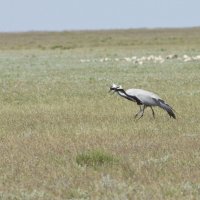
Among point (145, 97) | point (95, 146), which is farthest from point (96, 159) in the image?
point (145, 97)

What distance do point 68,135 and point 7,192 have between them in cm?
489

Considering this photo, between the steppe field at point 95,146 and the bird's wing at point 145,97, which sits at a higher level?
the bird's wing at point 145,97

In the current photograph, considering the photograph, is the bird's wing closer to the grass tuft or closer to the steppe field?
the steppe field

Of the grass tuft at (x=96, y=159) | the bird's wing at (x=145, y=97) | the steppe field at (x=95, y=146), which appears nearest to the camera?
the steppe field at (x=95, y=146)

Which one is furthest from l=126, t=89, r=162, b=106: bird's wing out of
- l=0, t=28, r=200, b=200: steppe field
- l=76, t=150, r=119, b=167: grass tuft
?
l=76, t=150, r=119, b=167: grass tuft

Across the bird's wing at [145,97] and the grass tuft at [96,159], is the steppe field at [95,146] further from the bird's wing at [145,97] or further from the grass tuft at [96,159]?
the bird's wing at [145,97]

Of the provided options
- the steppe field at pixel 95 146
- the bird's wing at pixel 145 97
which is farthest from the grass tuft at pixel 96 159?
the bird's wing at pixel 145 97

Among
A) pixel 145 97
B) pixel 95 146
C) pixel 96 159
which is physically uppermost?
pixel 145 97

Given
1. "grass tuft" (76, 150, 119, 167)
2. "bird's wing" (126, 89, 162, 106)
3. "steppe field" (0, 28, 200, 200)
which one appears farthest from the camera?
"bird's wing" (126, 89, 162, 106)

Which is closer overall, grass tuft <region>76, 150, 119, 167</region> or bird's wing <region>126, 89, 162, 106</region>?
grass tuft <region>76, 150, 119, 167</region>

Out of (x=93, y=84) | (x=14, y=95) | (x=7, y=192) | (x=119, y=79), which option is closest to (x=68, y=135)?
(x=7, y=192)

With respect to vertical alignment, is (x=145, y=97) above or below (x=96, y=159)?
above

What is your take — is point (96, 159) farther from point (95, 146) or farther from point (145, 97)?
point (145, 97)

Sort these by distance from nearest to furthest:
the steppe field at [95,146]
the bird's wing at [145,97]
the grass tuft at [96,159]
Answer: the steppe field at [95,146]
the grass tuft at [96,159]
the bird's wing at [145,97]
